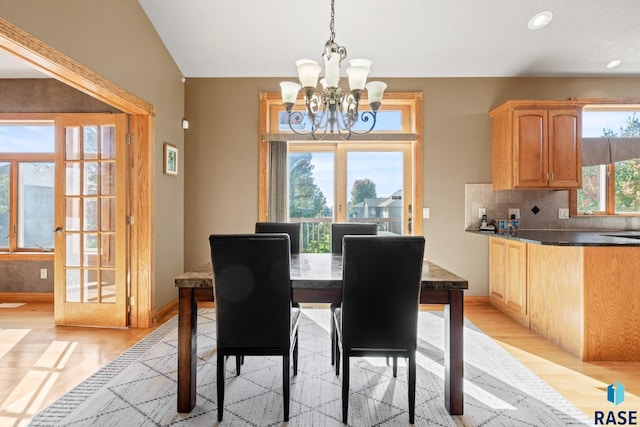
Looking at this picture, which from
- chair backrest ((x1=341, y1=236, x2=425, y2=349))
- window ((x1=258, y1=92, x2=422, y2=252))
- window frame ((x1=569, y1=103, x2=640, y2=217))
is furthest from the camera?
window ((x1=258, y1=92, x2=422, y2=252))

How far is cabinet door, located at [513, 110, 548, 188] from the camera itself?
12.0ft

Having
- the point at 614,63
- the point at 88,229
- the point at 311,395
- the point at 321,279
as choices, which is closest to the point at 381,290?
the point at 321,279

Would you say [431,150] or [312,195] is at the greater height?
[431,150]

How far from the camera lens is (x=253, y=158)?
4152mm

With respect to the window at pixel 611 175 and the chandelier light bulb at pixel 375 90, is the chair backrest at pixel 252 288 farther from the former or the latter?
the window at pixel 611 175

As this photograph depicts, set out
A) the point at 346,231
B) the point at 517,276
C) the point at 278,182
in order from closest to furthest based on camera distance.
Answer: the point at 346,231 < the point at 517,276 < the point at 278,182

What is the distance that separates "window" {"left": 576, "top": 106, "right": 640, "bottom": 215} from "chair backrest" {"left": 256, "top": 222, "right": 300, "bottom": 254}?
343cm

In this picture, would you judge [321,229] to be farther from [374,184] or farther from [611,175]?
[611,175]

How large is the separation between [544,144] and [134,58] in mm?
4150

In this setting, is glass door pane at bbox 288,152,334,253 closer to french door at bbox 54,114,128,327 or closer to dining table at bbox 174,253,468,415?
french door at bbox 54,114,128,327

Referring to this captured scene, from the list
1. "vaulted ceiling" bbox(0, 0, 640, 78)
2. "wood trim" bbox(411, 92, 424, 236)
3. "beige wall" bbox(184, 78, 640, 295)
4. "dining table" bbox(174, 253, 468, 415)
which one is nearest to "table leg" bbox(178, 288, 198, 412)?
"dining table" bbox(174, 253, 468, 415)

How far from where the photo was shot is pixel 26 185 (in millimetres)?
4262

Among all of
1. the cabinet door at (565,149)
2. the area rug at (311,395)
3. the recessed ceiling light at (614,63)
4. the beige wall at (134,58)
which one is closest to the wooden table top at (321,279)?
the area rug at (311,395)

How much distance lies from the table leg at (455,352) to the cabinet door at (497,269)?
7.05ft
